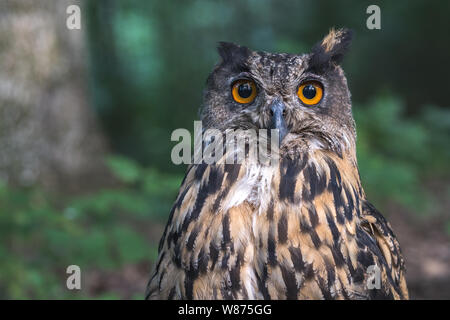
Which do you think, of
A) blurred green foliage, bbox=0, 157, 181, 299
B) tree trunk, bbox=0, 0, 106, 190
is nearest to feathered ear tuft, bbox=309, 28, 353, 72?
blurred green foliage, bbox=0, 157, 181, 299

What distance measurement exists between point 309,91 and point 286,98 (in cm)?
13

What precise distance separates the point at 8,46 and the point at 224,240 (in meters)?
4.00

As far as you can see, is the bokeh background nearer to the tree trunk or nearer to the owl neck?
the tree trunk

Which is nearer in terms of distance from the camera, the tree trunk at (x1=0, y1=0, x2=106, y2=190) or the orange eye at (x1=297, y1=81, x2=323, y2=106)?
the orange eye at (x1=297, y1=81, x2=323, y2=106)

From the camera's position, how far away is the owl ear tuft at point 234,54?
2.36m

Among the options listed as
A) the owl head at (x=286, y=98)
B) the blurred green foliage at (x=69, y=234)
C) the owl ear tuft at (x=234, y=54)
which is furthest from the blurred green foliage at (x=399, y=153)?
the owl ear tuft at (x=234, y=54)

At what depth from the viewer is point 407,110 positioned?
9.84 metres

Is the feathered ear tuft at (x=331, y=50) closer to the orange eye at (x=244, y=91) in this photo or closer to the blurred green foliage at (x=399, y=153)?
the orange eye at (x=244, y=91)

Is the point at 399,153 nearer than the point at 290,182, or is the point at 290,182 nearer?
the point at 290,182

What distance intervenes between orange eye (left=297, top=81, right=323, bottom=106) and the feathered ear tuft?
0.08 m

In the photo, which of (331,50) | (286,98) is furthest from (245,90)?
(331,50)

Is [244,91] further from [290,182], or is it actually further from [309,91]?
[290,182]

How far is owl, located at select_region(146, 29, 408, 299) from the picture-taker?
6.97 feet

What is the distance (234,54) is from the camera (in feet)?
7.91
